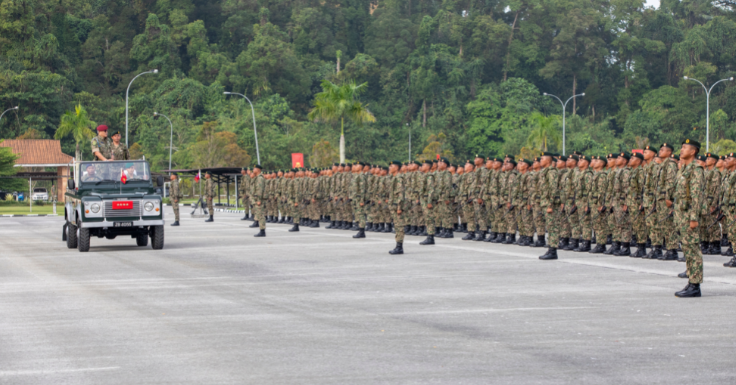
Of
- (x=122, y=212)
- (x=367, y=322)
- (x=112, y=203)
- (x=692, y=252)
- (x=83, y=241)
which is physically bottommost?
(x=367, y=322)

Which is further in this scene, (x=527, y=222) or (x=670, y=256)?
(x=527, y=222)

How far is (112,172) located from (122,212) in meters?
1.52

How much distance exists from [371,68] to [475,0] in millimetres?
20275

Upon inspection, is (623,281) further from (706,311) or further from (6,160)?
(6,160)

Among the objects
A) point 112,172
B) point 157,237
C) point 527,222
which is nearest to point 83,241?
point 157,237

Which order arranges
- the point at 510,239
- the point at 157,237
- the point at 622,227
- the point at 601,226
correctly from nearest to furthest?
the point at 622,227, the point at 601,226, the point at 157,237, the point at 510,239

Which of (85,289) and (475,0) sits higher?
(475,0)

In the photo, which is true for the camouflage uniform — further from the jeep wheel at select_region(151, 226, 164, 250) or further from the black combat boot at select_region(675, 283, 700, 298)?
the jeep wheel at select_region(151, 226, 164, 250)

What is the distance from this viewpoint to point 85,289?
1247 centimetres

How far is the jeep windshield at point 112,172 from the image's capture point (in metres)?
19.8

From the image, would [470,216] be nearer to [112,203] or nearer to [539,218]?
[539,218]

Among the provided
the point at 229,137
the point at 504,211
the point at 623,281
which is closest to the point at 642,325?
the point at 623,281

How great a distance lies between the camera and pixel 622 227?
1716cm

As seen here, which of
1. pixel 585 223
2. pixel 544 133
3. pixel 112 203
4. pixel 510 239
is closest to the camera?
pixel 585 223
